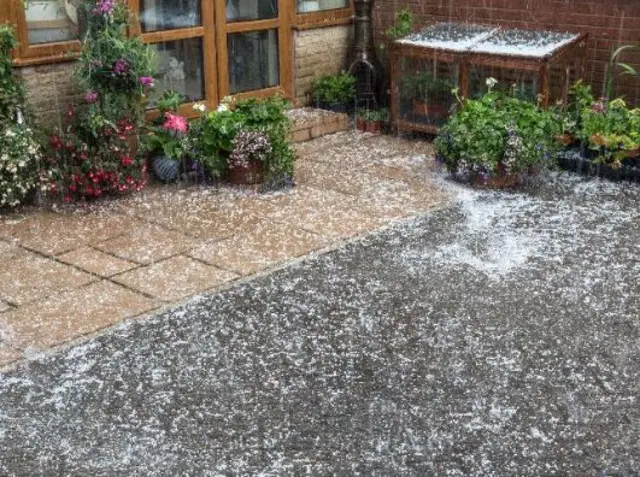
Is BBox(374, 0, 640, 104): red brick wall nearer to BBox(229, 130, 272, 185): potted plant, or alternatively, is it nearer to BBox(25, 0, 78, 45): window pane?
BBox(229, 130, 272, 185): potted plant

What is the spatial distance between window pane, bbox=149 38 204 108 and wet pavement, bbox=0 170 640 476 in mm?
2647

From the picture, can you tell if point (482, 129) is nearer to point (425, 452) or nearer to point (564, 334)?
point (564, 334)

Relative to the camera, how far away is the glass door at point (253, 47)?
748 centimetres

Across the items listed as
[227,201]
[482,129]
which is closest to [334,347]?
[227,201]

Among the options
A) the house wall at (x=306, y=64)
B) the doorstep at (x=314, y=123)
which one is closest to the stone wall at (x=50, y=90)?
the house wall at (x=306, y=64)

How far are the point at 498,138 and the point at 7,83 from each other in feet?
10.7

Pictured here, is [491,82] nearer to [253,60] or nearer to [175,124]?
[253,60]

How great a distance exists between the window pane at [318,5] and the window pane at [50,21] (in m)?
2.46

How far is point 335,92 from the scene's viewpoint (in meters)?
8.23

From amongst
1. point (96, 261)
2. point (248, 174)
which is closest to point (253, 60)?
point (248, 174)

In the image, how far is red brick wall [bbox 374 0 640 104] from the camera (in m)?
7.22

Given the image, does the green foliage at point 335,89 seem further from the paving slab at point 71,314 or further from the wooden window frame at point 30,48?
the paving slab at point 71,314

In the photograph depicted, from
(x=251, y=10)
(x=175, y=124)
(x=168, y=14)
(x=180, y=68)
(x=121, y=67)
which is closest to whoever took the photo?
(x=121, y=67)

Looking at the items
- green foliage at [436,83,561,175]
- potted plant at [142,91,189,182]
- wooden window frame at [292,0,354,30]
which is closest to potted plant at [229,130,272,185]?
potted plant at [142,91,189,182]
